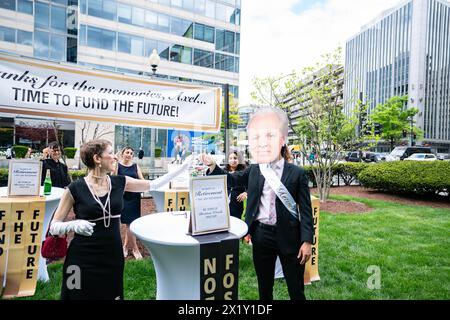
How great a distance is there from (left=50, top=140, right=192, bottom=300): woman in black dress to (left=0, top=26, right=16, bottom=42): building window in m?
28.0

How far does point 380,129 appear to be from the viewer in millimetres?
39312

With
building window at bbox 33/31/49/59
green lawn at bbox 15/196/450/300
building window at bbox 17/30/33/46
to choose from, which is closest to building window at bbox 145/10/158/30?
building window at bbox 33/31/49/59

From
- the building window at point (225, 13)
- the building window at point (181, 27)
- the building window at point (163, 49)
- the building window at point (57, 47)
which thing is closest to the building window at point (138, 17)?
the building window at point (163, 49)

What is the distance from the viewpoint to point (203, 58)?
31078 millimetres

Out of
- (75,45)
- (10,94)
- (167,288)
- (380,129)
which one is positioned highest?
(75,45)

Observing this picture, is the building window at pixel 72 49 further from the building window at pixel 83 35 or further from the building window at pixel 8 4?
the building window at pixel 8 4

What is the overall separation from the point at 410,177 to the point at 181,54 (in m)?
24.7

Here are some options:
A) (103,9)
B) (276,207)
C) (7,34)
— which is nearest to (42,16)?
(7,34)

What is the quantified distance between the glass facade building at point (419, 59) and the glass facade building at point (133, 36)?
136 feet

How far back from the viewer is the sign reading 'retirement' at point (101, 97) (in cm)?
321
